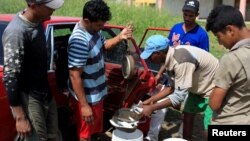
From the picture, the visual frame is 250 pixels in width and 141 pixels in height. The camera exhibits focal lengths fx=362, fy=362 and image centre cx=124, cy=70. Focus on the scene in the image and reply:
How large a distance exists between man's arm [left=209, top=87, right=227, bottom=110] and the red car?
4.27 ft

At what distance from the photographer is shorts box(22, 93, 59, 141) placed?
9.09 ft

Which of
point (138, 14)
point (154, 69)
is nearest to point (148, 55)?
point (154, 69)

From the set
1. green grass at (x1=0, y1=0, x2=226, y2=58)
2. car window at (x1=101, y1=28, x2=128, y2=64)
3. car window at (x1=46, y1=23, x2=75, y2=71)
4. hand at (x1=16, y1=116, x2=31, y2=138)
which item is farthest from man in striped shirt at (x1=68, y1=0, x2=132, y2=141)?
green grass at (x1=0, y1=0, x2=226, y2=58)

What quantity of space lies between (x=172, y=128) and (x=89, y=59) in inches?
97.8

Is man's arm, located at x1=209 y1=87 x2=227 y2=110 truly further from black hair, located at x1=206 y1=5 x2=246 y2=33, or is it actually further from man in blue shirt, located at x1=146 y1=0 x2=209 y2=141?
man in blue shirt, located at x1=146 y1=0 x2=209 y2=141

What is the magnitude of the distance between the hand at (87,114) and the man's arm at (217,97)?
1.13 meters

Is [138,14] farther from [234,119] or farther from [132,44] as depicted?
[234,119]

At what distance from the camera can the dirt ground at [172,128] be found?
Result: 4605 millimetres

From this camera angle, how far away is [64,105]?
3.65 metres

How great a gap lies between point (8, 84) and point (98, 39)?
3.22ft

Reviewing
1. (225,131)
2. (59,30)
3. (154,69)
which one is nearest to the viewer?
(225,131)

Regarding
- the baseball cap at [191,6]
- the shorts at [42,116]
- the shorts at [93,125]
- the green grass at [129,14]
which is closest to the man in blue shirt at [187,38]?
the baseball cap at [191,6]

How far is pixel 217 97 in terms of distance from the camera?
2455 mm

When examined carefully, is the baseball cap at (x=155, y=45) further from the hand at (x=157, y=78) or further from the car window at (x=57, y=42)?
the hand at (x=157, y=78)
